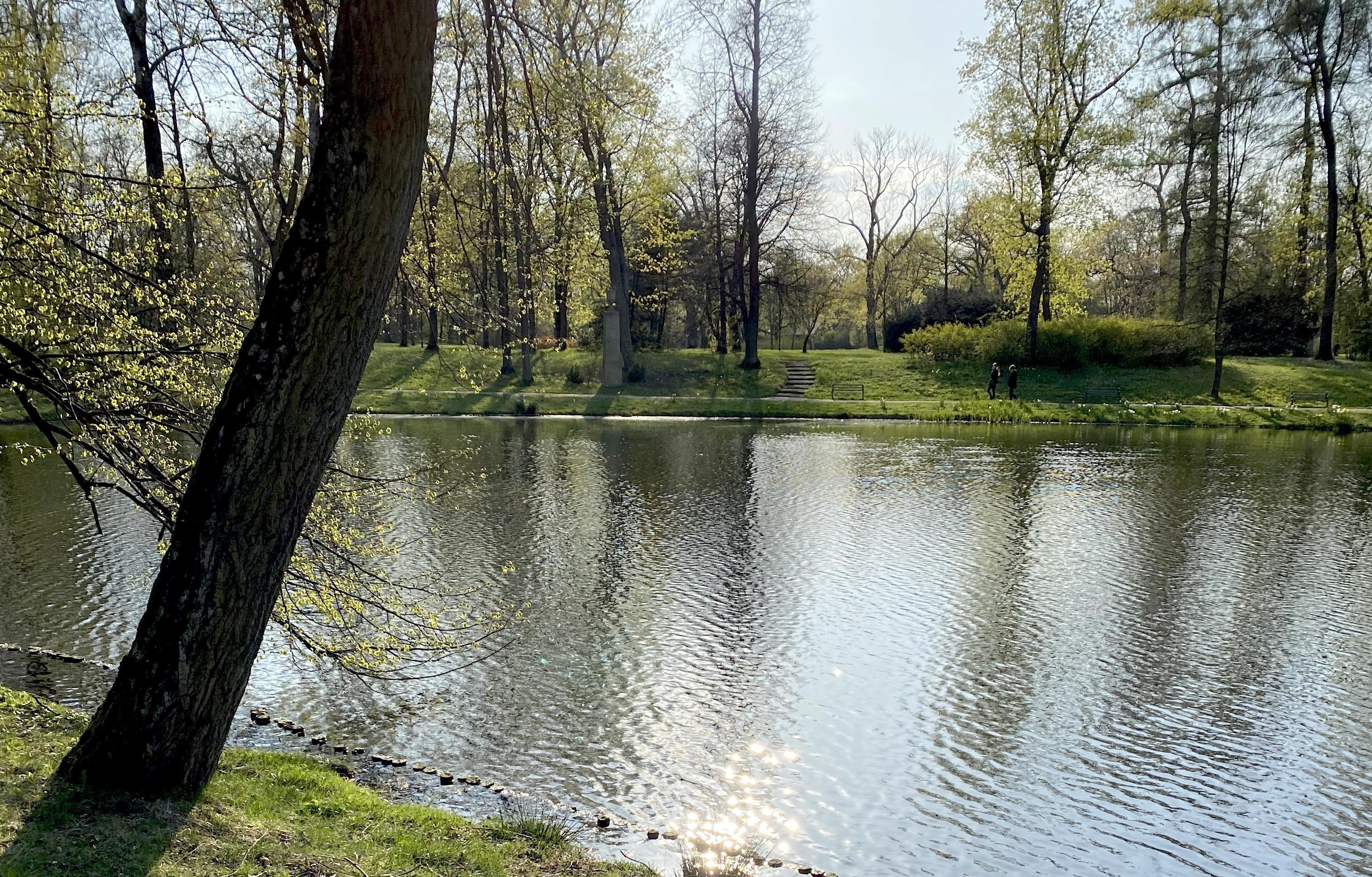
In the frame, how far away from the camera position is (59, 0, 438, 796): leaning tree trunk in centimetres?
392

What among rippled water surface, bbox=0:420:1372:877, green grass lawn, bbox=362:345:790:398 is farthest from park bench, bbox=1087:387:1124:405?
rippled water surface, bbox=0:420:1372:877

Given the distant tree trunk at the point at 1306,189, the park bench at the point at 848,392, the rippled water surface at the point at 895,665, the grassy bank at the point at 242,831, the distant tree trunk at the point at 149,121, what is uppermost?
the distant tree trunk at the point at 1306,189

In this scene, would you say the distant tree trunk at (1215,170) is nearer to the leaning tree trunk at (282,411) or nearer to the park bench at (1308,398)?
the park bench at (1308,398)

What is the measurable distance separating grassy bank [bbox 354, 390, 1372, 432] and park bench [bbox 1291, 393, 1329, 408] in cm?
132

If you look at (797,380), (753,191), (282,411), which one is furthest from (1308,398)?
(282,411)

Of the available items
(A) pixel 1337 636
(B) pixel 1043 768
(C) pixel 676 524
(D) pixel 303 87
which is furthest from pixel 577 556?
(A) pixel 1337 636

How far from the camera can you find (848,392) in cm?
3478

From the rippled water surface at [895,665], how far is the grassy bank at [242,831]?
132 cm

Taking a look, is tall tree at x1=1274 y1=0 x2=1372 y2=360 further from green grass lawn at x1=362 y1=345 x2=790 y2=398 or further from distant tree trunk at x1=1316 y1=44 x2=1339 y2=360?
green grass lawn at x1=362 y1=345 x2=790 y2=398

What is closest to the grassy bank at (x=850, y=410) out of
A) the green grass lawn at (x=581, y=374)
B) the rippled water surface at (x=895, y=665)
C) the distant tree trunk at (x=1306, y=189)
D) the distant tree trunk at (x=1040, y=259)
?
the green grass lawn at (x=581, y=374)

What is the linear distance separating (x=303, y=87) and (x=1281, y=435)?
29149mm

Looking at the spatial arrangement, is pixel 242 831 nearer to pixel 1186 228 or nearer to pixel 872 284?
pixel 1186 228

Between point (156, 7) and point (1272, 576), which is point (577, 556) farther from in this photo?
point (1272, 576)

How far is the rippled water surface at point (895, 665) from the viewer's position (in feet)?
20.2
